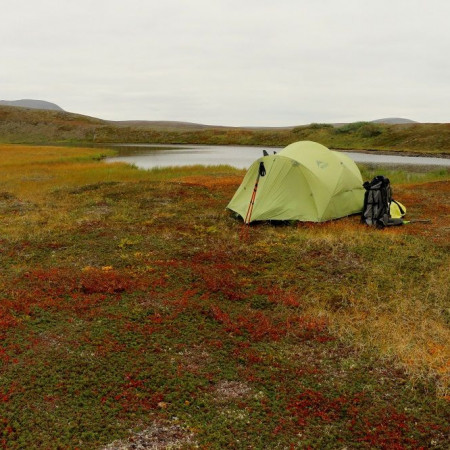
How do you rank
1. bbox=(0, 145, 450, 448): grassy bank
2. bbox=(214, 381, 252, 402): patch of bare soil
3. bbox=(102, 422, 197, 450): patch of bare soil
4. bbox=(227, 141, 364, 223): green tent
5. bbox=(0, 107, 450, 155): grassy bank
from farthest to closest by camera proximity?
bbox=(0, 107, 450, 155): grassy bank, bbox=(227, 141, 364, 223): green tent, bbox=(214, 381, 252, 402): patch of bare soil, bbox=(0, 145, 450, 448): grassy bank, bbox=(102, 422, 197, 450): patch of bare soil

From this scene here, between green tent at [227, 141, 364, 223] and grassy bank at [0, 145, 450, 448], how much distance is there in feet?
3.34

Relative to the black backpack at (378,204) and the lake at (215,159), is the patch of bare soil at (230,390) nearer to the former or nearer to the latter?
the black backpack at (378,204)

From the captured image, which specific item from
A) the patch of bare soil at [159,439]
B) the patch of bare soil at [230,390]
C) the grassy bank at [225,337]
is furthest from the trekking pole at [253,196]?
the patch of bare soil at [159,439]

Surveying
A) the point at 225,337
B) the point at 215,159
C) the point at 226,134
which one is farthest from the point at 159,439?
the point at 226,134

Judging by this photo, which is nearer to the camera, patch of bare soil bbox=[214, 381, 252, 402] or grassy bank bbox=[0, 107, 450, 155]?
patch of bare soil bbox=[214, 381, 252, 402]

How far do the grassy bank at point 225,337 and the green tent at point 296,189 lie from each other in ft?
3.34

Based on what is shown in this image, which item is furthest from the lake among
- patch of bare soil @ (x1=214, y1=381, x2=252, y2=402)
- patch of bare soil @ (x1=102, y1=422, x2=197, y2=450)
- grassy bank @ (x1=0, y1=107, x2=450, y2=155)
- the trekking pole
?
patch of bare soil @ (x1=102, y1=422, x2=197, y2=450)

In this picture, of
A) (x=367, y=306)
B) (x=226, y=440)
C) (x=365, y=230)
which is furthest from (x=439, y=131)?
(x=226, y=440)

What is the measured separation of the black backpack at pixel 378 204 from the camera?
1820 cm

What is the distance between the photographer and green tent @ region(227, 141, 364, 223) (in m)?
18.2

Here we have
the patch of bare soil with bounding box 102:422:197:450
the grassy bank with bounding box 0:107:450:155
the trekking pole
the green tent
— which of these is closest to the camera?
the patch of bare soil with bounding box 102:422:197:450

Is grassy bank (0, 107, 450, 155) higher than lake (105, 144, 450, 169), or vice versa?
grassy bank (0, 107, 450, 155)

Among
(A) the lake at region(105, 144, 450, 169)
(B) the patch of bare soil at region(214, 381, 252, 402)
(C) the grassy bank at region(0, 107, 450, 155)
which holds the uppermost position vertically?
(C) the grassy bank at region(0, 107, 450, 155)

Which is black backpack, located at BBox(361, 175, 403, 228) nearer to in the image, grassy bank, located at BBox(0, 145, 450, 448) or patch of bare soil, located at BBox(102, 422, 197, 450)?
grassy bank, located at BBox(0, 145, 450, 448)
